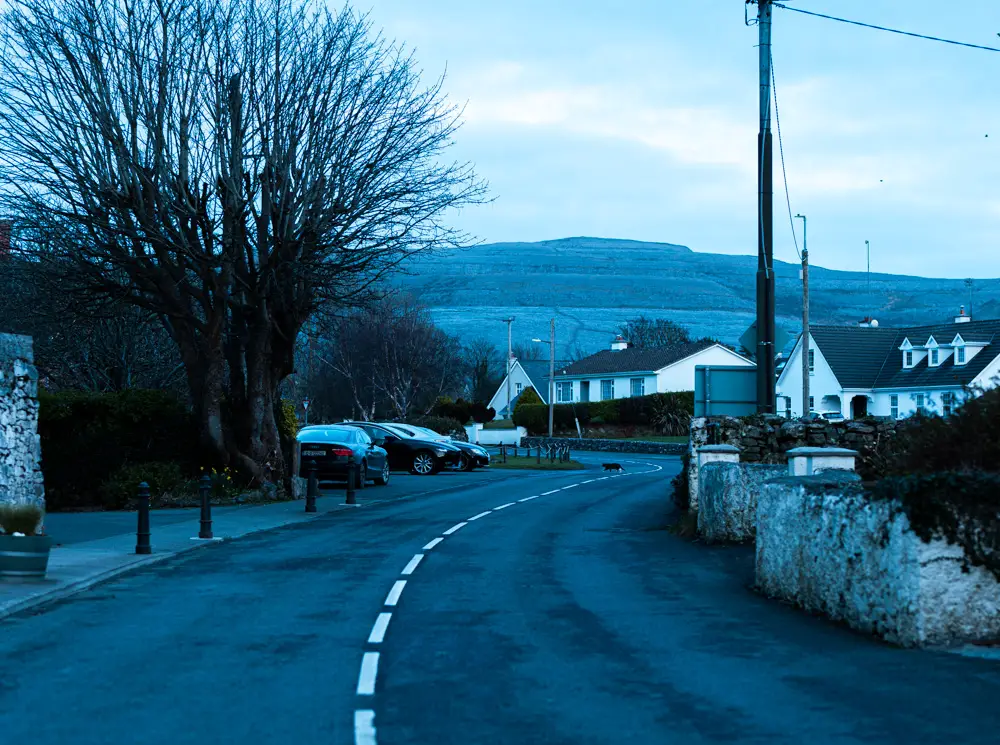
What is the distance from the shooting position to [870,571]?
1076 cm

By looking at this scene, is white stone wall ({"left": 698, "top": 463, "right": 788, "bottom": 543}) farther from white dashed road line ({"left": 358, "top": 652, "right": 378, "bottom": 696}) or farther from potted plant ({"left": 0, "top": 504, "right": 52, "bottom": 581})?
white dashed road line ({"left": 358, "top": 652, "right": 378, "bottom": 696})

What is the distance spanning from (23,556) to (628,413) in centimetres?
6954

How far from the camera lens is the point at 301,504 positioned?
28969 mm

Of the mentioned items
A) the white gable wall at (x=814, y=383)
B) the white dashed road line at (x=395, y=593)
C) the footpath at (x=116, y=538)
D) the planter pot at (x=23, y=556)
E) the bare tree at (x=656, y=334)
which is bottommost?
the white dashed road line at (x=395, y=593)

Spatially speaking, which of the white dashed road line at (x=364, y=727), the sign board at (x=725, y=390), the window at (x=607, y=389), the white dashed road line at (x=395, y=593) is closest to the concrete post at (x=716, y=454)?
the sign board at (x=725, y=390)

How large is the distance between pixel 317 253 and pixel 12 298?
14.2 m

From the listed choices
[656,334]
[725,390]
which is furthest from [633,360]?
[725,390]

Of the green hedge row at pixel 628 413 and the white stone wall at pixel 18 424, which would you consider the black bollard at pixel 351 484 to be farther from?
the green hedge row at pixel 628 413

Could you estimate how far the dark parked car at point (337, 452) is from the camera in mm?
34656

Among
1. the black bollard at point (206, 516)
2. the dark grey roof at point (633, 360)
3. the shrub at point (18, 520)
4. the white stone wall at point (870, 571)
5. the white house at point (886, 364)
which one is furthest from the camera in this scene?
the dark grey roof at point (633, 360)

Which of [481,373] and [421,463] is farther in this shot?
[481,373]

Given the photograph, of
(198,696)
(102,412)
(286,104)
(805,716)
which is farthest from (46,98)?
(805,716)

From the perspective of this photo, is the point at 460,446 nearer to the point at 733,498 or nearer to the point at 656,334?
the point at 733,498

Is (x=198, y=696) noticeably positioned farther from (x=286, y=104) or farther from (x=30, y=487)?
(x=286, y=104)
